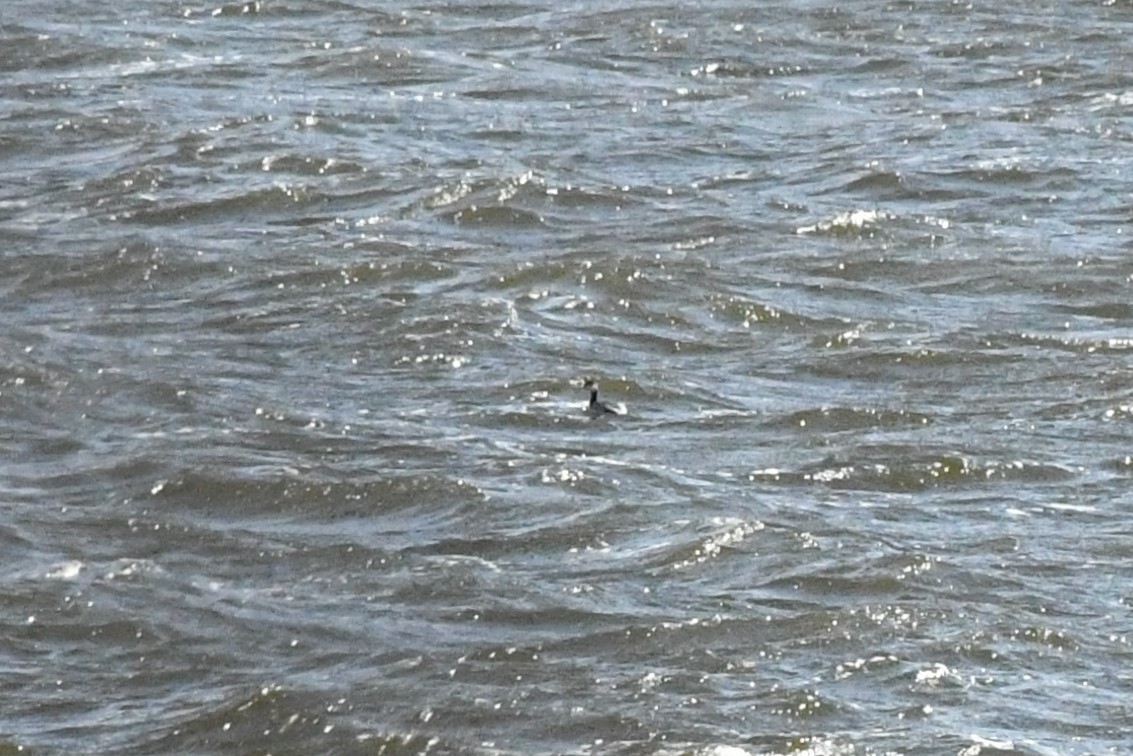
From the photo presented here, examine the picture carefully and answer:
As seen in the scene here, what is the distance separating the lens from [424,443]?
28.8ft

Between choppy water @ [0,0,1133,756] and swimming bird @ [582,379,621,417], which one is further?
swimming bird @ [582,379,621,417]

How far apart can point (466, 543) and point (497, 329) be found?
7.04 feet

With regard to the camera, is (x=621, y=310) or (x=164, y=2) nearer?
(x=621, y=310)

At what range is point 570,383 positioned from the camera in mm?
9445

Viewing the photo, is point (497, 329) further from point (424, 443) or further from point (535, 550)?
point (535, 550)

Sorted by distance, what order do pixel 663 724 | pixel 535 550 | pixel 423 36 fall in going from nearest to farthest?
pixel 663 724 → pixel 535 550 → pixel 423 36

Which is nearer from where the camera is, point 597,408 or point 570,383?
point 597,408

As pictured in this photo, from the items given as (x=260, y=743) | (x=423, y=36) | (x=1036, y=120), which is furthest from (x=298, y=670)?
(x=423, y=36)

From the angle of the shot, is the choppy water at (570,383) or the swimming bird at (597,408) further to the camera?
the swimming bird at (597,408)

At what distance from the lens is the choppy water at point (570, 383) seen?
277 inches

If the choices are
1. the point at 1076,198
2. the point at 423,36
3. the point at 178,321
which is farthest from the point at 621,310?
the point at 423,36

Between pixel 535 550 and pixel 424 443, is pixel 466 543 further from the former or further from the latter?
pixel 424 443

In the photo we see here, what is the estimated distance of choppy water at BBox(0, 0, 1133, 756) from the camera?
23.1 feet

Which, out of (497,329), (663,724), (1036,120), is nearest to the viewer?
(663,724)
